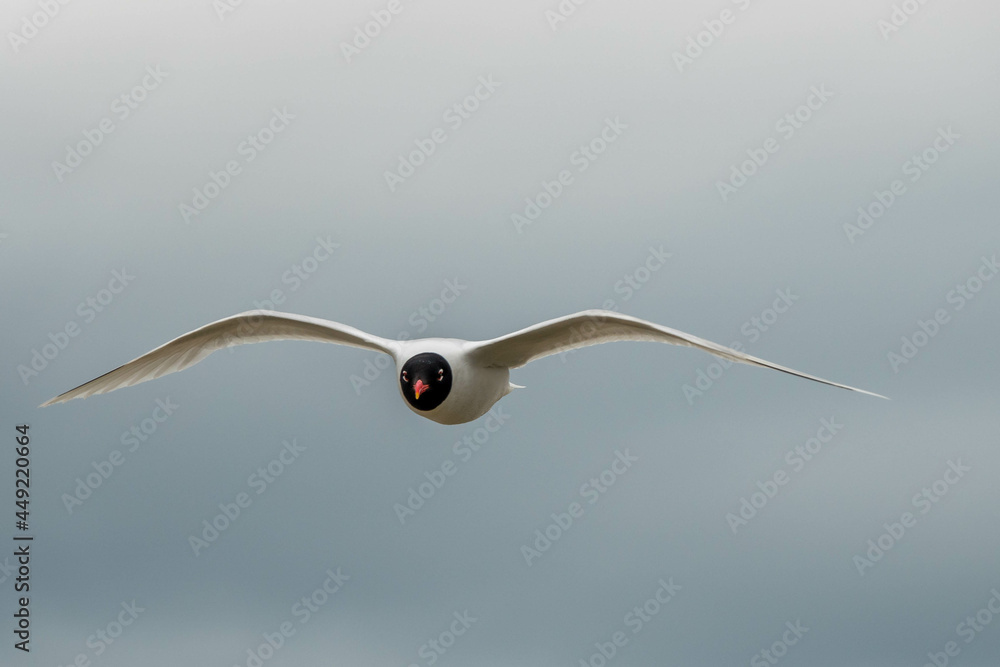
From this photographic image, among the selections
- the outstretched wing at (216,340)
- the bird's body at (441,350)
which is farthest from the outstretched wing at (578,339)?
the outstretched wing at (216,340)

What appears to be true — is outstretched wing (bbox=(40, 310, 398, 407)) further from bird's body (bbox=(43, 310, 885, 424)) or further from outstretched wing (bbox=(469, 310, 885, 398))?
outstretched wing (bbox=(469, 310, 885, 398))

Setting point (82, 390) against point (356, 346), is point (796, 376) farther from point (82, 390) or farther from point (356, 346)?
point (82, 390)

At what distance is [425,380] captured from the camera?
21438 mm

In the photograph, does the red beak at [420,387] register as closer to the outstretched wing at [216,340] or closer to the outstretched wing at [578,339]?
the outstretched wing at [578,339]

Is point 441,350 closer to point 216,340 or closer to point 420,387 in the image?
point 420,387

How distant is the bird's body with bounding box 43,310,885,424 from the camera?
70.3 ft

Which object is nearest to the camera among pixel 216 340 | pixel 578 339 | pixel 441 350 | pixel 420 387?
pixel 420 387

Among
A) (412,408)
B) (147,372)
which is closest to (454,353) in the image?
(412,408)

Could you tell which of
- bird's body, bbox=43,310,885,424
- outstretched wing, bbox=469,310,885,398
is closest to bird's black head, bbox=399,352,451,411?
bird's body, bbox=43,310,885,424

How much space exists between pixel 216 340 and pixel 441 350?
5541 mm

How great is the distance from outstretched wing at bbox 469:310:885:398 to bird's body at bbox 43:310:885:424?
0.02 m

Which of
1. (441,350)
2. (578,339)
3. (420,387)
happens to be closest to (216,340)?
(441,350)

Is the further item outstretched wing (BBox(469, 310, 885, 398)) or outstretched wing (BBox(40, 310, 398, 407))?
outstretched wing (BBox(40, 310, 398, 407))

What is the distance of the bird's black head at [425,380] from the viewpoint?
2144cm
